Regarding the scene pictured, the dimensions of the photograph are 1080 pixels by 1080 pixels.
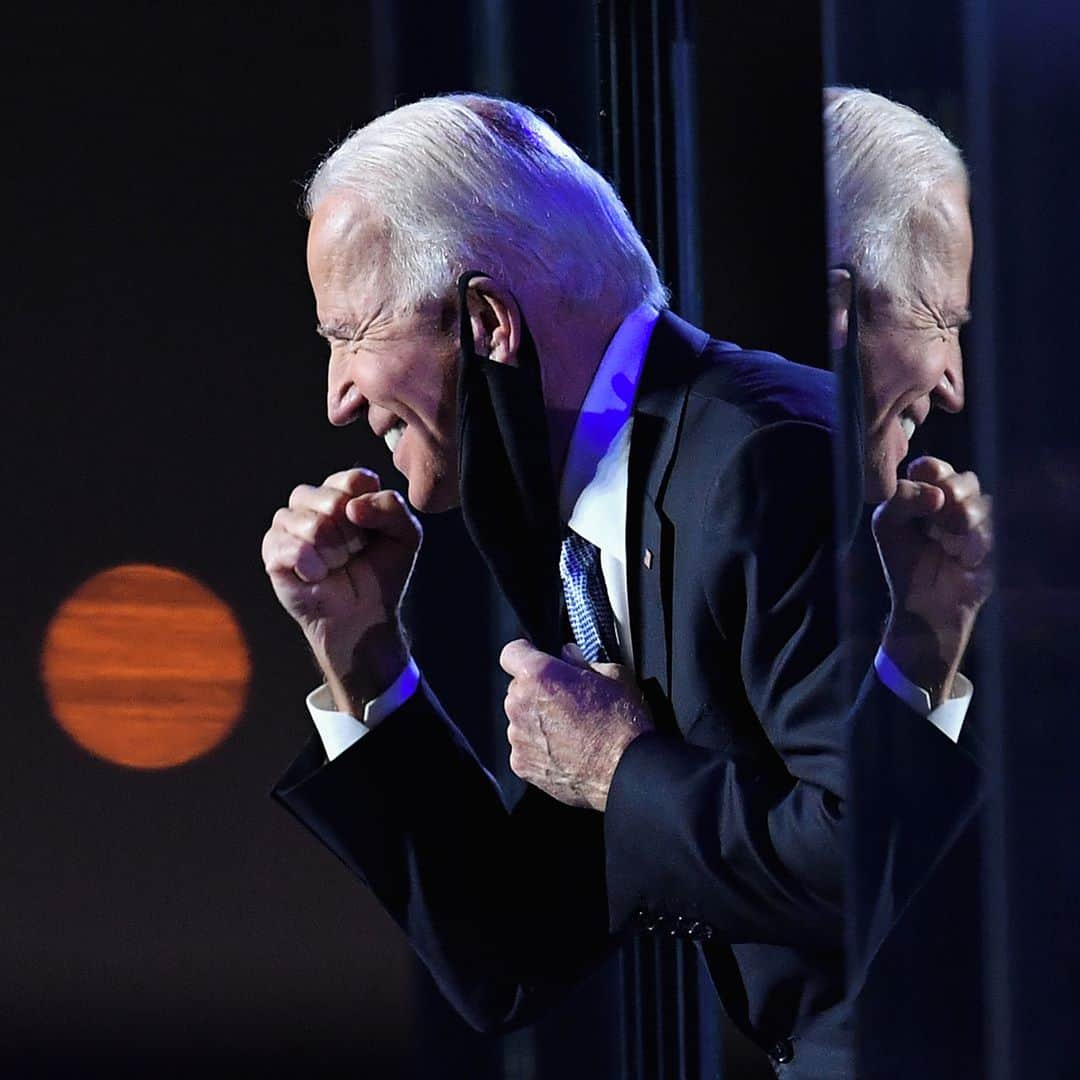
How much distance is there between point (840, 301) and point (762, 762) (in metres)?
0.37

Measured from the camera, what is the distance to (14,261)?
2637 mm

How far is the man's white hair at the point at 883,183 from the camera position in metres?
0.73

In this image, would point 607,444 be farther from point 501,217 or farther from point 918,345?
point 918,345

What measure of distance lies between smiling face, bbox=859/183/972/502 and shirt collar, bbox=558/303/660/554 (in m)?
0.40

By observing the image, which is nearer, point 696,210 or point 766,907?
point 766,907

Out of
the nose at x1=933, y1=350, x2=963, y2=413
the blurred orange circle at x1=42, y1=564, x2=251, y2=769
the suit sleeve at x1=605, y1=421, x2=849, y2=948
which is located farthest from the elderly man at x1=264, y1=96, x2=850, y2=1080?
the blurred orange circle at x1=42, y1=564, x2=251, y2=769

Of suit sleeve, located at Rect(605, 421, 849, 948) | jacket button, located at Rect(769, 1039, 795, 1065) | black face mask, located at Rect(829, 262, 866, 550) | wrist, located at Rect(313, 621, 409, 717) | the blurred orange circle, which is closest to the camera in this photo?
black face mask, located at Rect(829, 262, 866, 550)

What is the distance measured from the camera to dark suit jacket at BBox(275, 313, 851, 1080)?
3.37ft

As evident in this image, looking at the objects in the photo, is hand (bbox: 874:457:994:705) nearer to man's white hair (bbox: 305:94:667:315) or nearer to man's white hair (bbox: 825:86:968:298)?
man's white hair (bbox: 825:86:968:298)

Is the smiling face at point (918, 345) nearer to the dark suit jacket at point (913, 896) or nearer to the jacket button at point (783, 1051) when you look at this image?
the dark suit jacket at point (913, 896)

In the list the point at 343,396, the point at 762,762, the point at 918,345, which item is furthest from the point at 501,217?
the point at 918,345

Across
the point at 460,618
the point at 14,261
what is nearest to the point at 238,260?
the point at 14,261

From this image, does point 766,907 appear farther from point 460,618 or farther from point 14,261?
point 14,261

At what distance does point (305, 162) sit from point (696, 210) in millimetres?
1422
